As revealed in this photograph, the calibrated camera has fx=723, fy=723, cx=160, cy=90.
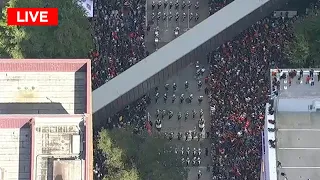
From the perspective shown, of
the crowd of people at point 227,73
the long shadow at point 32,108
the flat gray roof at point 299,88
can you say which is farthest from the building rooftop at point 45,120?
the flat gray roof at point 299,88

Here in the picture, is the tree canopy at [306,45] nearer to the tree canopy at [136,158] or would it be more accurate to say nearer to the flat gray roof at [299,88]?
the flat gray roof at [299,88]

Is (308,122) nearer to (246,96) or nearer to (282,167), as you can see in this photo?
(282,167)

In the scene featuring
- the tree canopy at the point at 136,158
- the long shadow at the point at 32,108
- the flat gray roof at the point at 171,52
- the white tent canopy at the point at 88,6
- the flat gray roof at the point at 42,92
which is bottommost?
the tree canopy at the point at 136,158

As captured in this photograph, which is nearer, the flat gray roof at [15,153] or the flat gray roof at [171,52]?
the flat gray roof at [15,153]

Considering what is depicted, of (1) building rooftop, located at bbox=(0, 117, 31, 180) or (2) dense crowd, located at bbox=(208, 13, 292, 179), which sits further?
(2) dense crowd, located at bbox=(208, 13, 292, 179)

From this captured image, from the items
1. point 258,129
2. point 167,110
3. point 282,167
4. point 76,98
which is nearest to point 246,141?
point 258,129

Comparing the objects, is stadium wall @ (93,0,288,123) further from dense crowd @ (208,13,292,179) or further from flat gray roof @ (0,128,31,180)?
flat gray roof @ (0,128,31,180)

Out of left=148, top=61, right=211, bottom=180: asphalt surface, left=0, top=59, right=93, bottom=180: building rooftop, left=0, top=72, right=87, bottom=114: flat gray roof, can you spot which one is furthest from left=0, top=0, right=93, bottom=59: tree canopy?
left=148, top=61, right=211, bottom=180: asphalt surface

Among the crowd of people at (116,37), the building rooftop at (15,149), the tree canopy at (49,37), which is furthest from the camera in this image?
the crowd of people at (116,37)
